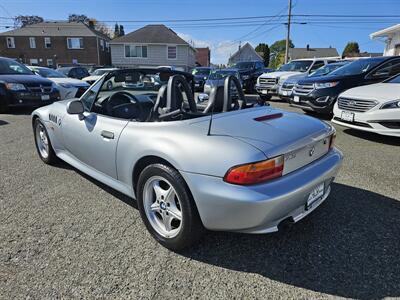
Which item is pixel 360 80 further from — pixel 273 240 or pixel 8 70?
pixel 8 70

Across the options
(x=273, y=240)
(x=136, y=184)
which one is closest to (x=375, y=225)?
(x=273, y=240)

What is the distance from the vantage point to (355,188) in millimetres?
3680

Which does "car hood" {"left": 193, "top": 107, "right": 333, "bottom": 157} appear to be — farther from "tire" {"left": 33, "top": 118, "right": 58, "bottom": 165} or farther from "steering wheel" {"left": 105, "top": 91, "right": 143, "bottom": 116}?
"tire" {"left": 33, "top": 118, "right": 58, "bottom": 165}

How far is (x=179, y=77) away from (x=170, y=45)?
35.2 metres

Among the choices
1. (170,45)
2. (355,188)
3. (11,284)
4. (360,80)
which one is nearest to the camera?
(11,284)

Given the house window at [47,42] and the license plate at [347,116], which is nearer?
the license plate at [347,116]

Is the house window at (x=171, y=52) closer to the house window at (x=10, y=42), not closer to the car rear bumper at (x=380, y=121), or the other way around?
the house window at (x=10, y=42)

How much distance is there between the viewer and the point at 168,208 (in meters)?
2.51

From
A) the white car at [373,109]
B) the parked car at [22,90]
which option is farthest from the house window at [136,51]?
the white car at [373,109]

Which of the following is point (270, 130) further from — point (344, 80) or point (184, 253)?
point (344, 80)

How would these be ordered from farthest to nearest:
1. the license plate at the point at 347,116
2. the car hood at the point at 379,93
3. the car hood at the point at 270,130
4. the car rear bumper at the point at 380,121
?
the license plate at the point at 347,116, the car hood at the point at 379,93, the car rear bumper at the point at 380,121, the car hood at the point at 270,130

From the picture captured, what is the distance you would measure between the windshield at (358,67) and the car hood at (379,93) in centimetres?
155

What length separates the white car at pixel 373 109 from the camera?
5.35 m

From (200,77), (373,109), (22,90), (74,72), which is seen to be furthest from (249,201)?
(74,72)
